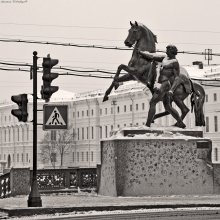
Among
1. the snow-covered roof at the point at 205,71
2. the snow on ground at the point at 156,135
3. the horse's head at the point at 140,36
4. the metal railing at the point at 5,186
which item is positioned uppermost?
the snow-covered roof at the point at 205,71

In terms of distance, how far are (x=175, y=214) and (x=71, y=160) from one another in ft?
451

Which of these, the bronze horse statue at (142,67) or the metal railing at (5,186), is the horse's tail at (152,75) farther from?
the metal railing at (5,186)

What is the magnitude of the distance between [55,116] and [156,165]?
5.97 metres

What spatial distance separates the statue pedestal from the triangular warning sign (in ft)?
16.2

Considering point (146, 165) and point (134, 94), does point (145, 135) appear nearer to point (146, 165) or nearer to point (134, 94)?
point (146, 165)

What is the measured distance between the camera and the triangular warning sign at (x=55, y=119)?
22359 millimetres

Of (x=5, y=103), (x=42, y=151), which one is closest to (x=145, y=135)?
(x=42, y=151)

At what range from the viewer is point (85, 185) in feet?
110

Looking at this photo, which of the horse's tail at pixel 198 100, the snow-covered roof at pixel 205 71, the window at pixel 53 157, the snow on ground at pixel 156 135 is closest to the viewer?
the snow on ground at pixel 156 135

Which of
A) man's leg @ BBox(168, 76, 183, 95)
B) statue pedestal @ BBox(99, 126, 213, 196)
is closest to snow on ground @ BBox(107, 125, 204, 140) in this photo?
statue pedestal @ BBox(99, 126, 213, 196)

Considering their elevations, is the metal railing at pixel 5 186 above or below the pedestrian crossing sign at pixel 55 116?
below

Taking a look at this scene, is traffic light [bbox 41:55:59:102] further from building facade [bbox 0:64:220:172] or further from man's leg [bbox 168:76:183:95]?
building facade [bbox 0:64:220:172]

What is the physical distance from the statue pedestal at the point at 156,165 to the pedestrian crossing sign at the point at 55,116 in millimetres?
4888

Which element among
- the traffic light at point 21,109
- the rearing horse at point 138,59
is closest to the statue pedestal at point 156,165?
the rearing horse at point 138,59
